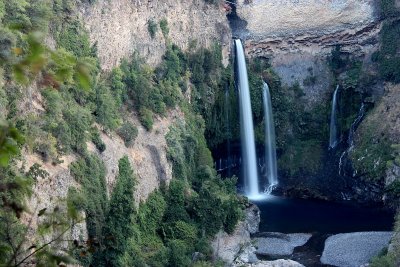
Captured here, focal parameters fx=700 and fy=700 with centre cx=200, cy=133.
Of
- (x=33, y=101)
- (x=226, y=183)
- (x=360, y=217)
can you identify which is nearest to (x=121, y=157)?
(x=33, y=101)

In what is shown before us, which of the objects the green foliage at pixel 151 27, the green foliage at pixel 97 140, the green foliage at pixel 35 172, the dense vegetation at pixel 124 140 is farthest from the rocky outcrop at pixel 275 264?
the green foliage at pixel 151 27

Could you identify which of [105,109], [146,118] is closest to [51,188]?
[105,109]

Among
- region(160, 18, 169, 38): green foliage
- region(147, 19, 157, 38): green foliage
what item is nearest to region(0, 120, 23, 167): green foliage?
region(147, 19, 157, 38): green foliage

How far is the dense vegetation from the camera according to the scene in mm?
18781

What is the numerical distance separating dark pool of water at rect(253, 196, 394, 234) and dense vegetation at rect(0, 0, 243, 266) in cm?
301

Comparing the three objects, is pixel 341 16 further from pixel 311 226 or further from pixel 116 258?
pixel 116 258

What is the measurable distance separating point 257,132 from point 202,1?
7.38 m

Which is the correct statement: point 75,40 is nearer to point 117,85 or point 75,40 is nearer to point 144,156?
point 117,85

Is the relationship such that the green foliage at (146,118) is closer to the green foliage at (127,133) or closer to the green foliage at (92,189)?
the green foliage at (127,133)

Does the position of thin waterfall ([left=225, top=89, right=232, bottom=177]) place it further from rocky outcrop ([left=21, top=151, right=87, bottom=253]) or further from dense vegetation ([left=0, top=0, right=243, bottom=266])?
rocky outcrop ([left=21, top=151, right=87, bottom=253])

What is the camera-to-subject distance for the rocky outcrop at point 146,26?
26500 millimetres

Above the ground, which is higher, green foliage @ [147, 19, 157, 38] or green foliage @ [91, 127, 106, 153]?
green foliage @ [147, 19, 157, 38]

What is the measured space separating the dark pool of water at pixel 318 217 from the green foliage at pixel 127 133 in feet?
24.4

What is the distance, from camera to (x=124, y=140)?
25125 millimetres
